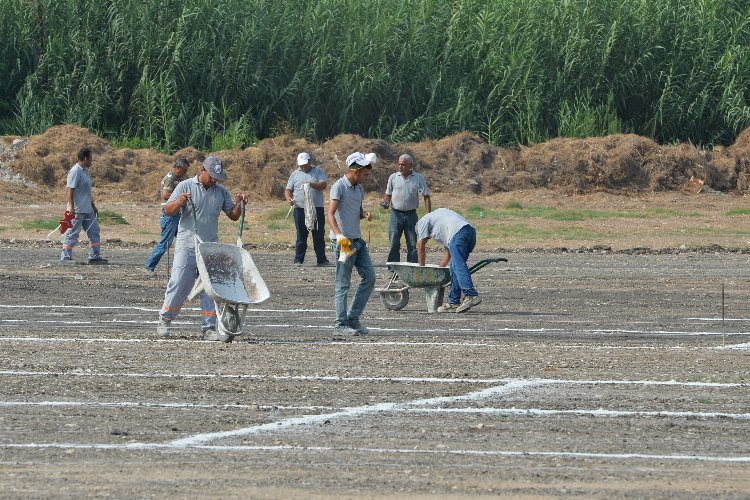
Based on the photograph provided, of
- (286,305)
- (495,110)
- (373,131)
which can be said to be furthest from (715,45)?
(286,305)

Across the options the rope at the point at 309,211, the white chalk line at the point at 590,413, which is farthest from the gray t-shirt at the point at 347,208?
the rope at the point at 309,211

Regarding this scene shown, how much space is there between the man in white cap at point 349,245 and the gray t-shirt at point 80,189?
9084 millimetres

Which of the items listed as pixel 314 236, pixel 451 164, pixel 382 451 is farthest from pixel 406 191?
pixel 451 164

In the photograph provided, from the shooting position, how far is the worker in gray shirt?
69.3ft

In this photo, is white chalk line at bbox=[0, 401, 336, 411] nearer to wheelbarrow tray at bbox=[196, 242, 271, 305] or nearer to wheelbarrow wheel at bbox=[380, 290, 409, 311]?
wheelbarrow tray at bbox=[196, 242, 271, 305]

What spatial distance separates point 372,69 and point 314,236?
17.6 m

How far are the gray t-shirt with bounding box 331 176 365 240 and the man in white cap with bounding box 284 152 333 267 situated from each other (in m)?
8.73

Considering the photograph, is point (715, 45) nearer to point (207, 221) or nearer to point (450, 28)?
point (450, 28)

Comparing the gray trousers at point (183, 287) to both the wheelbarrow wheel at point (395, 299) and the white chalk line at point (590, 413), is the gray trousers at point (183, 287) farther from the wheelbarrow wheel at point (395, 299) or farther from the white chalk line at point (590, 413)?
the white chalk line at point (590, 413)

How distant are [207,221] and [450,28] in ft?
93.9

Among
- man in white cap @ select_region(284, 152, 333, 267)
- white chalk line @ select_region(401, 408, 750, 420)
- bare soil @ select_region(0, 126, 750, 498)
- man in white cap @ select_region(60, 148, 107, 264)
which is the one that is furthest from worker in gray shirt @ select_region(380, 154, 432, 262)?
white chalk line @ select_region(401, 408, 750, 420)

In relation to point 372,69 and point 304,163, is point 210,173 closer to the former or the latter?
point 304,163

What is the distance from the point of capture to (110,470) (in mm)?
8172

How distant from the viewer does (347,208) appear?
15.4m
